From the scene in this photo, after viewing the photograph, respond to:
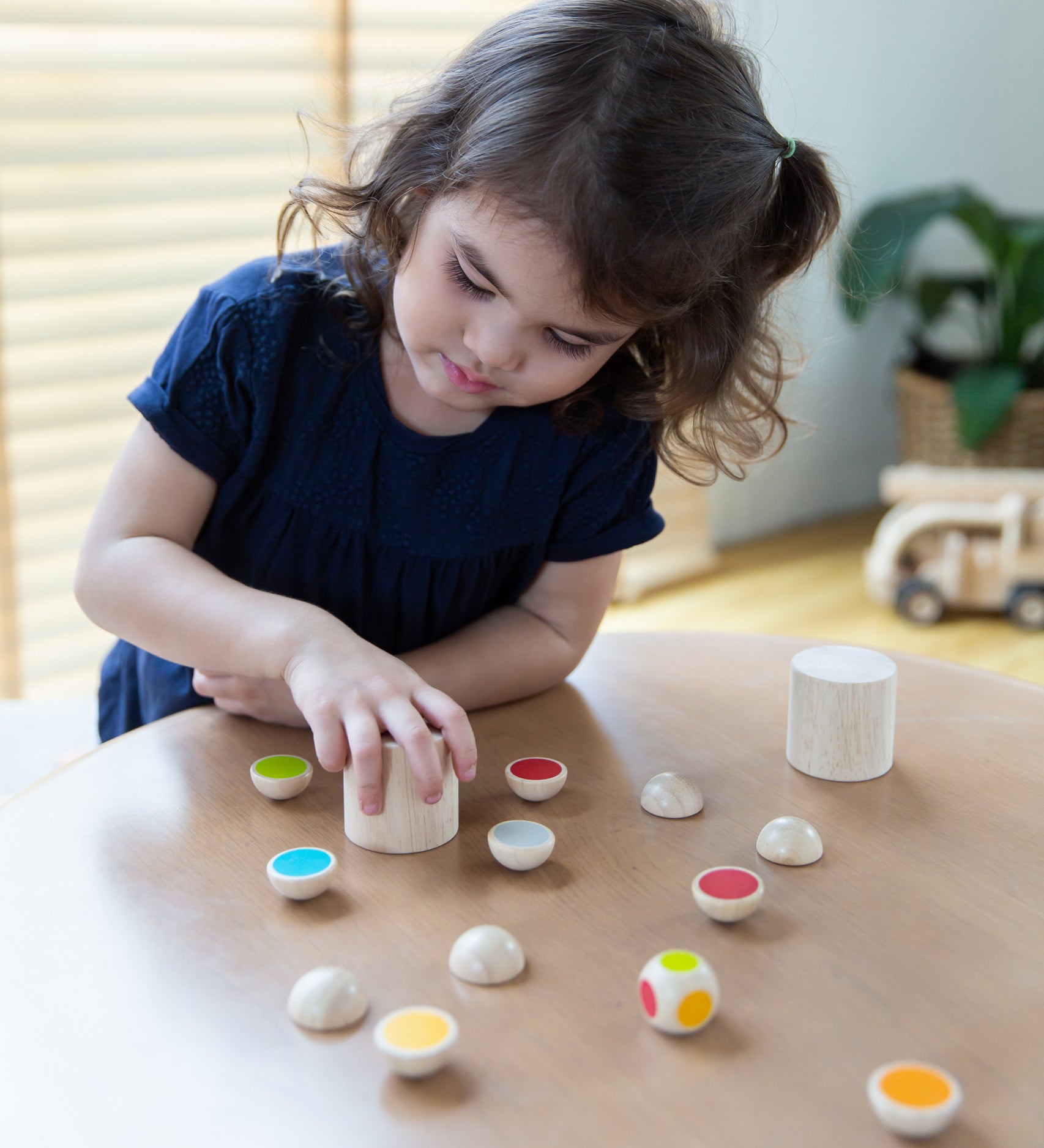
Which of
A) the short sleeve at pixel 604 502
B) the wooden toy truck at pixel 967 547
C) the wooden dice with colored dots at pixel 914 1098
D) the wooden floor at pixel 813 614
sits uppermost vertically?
the short sleeve at pixel 604 502

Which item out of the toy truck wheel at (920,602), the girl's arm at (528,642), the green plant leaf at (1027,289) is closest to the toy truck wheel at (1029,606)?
the toy truck wheel at (920,602)

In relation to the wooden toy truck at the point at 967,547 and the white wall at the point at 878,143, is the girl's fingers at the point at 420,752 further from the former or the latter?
the white wall at the point at 878,143

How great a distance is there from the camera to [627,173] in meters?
0.66

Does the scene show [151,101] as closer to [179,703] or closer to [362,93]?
[362,93]

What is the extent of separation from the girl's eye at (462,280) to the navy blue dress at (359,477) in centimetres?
19

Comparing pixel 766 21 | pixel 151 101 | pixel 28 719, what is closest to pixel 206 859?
pixel 28 719

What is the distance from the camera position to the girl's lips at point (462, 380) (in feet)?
2.45

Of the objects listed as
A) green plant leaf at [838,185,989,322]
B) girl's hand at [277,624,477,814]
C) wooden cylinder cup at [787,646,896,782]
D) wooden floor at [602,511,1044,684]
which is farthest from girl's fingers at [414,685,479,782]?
green plant leaf at [838,185,989,322]

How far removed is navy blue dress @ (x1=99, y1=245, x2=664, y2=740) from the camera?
841mm

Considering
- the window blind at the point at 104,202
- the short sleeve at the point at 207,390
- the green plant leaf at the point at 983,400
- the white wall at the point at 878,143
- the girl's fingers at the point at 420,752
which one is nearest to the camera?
the girl's fingers at the point at 420,752

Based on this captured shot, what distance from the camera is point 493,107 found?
0.69 meters

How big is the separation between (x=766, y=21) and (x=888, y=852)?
222 cm

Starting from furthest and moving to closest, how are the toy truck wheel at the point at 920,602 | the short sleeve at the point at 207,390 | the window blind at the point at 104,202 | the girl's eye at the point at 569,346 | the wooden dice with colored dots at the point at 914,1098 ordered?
the toy truck wheel at the point at 920,602
the window blind at the point at 104,202
the short sleeve at the point at 207,390
the girl's eye at the point at 569,346
the wooden dice with colored dots at the point at 914,1098

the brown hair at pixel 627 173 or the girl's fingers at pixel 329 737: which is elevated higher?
the brown hair at pixel 627 173
